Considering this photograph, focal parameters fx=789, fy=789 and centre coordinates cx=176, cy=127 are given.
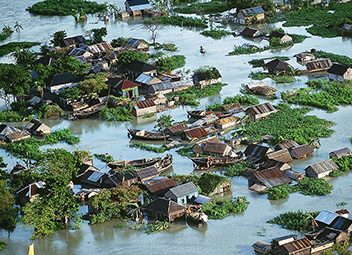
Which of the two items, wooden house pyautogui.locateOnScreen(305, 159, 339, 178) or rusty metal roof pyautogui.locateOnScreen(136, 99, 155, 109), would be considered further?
rusty metal roof pyautogui.locateOnScreen(136, 99, 155, 109)

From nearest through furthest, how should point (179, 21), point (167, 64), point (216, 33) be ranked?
point (167, 64)
point (216, 33)
point (179, 21)

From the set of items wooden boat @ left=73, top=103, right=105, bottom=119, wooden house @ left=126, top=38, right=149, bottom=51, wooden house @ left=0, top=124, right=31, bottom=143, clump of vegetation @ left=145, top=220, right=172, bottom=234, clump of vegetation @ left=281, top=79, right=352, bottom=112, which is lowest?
wooden house @ left=126, top=38, right=149, bottom=51

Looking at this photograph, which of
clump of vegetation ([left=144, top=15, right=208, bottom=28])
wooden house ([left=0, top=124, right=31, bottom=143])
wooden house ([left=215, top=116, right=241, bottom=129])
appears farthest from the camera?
clump of vegetation ([left=144, top=15, right=208, bottom=28])

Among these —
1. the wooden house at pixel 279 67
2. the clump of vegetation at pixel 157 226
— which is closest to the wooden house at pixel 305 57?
the wooden house at pixel 279 67

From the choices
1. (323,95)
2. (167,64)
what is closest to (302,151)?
(323,95)

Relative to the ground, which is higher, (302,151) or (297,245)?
(297,245)

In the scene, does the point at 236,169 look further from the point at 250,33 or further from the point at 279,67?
the point at 250,33

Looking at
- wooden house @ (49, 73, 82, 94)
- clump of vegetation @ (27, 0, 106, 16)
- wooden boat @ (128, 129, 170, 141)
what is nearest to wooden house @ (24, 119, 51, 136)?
wooden boat @ (128, 129, 170, 141)

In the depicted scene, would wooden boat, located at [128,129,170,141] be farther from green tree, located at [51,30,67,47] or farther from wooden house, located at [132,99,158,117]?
green tree, located at [51,30,67,47]
